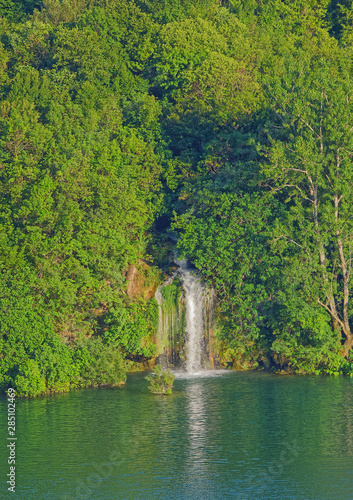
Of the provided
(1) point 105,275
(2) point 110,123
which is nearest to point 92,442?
(1) point 105,275

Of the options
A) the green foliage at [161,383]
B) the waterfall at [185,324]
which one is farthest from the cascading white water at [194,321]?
the green foliage at [161,383]

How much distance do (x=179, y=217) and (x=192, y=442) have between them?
21182mm

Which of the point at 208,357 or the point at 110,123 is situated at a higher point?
the point at 110,123

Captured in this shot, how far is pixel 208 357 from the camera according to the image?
52.2m

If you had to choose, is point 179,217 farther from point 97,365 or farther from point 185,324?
point 97,365

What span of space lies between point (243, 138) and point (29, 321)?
1868cm

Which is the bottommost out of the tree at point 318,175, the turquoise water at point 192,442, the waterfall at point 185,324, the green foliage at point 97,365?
the turquoise water at point 192,442

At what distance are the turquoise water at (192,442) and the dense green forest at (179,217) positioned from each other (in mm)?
3526

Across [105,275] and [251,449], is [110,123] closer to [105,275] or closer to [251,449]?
[105,275]

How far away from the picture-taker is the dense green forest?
4869cm

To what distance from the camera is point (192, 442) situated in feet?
117

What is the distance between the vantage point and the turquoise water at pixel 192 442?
30.1 m

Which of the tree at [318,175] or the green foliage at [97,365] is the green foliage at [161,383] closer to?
the green foliage at [97,365]

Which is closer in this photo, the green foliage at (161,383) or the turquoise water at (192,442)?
the turquoise water at (192,442)
